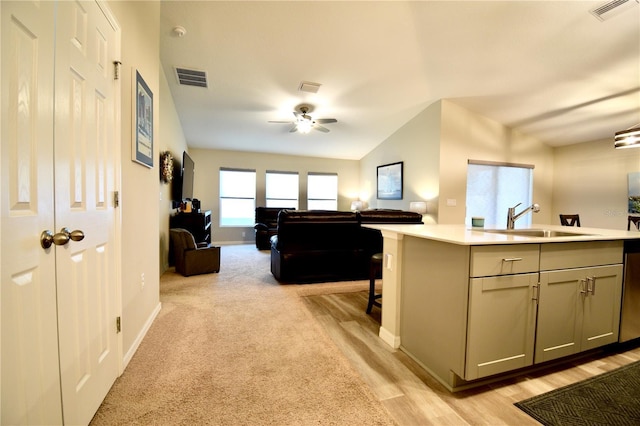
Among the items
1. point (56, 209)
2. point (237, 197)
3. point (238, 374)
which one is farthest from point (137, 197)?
point (237, 197)

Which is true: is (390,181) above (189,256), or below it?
above

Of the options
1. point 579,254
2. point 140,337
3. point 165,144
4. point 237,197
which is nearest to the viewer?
point 579,254

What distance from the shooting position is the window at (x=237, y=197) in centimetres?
751

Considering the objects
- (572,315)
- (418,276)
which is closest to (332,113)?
(418,276)

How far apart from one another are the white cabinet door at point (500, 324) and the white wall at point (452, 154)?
3635 millimetres

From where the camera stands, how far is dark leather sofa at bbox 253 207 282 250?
21.6 ft

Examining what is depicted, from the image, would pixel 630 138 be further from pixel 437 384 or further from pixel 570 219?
pixel 437 384

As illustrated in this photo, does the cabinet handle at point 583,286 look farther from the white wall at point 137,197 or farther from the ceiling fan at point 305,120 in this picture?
the ceiling fan at point 305,120

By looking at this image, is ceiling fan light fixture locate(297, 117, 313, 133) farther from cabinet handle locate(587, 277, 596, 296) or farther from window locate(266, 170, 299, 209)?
cabinet handle locate(587, 277, 596, 296)

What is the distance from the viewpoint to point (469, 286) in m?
1.54

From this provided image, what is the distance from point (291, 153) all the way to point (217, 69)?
155 inches

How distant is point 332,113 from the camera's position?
5.57 m

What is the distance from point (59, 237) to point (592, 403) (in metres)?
2.83

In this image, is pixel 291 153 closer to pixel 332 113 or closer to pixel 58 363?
pixel 332 113
